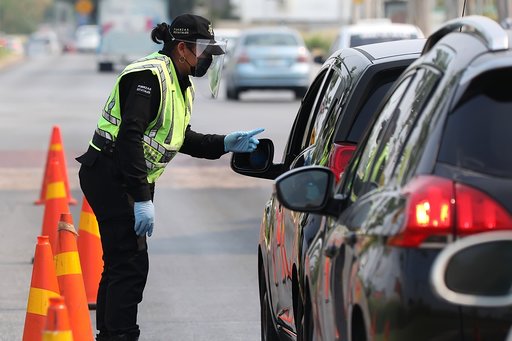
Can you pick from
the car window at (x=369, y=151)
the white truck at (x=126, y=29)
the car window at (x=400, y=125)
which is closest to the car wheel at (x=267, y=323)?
the car window at (x=369, y=151)

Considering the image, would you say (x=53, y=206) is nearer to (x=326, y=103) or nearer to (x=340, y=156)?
(x=326, y=103)

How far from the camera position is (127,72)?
6.75 m

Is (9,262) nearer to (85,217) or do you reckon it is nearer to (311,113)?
(85,217)

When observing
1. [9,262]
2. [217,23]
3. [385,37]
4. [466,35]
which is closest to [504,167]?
[466,35]

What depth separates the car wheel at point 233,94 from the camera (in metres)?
34.8

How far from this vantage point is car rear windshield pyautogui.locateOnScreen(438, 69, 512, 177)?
3820 millimetres

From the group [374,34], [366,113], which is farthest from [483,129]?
[374,34]

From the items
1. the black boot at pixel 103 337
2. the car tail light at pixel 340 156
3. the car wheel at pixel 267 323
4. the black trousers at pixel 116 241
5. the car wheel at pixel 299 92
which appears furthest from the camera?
the car wheel at pixel 299 92

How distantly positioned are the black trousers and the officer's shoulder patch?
0.38 m

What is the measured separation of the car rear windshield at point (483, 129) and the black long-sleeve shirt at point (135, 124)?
295 cm

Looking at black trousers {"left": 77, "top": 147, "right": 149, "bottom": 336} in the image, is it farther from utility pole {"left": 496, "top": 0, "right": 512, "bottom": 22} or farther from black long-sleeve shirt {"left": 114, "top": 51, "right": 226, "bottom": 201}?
utility pole {"left": 496, "top": 0, "right": 512, "bottom": 22}

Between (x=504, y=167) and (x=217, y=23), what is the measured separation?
113751 millimetres

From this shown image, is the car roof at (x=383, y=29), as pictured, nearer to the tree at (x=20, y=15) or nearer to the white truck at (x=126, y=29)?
the white truck at (x=126, y=29)

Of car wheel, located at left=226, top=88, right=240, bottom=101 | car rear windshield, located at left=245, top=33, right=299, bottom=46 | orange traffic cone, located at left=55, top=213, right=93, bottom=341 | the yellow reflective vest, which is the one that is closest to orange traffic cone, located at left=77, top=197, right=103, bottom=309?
orange traffic cone, located at left=55, top=213, right=93, bottom=341
